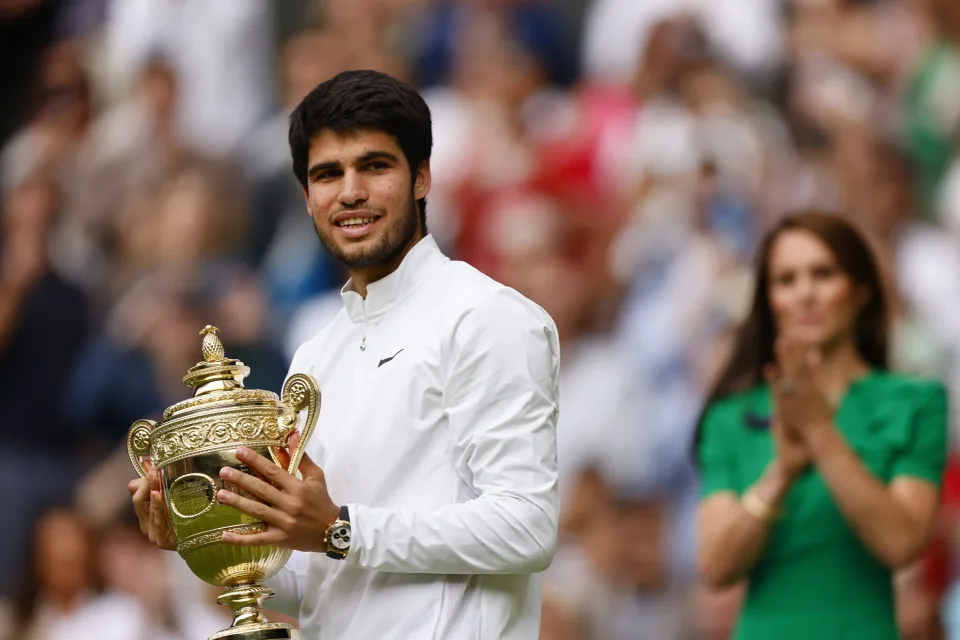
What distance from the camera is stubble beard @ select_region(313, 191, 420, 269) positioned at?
2744 millimetres

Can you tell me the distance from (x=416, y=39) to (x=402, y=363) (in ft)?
18.2

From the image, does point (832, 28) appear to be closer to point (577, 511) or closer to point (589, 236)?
point (589, 236)

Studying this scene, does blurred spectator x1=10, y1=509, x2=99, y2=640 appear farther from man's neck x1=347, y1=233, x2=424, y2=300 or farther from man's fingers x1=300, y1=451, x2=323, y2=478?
man's fingers x1=300, y1=451, x2=323, y2=478

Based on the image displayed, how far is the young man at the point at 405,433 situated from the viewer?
2520mm

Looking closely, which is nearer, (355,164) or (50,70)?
(355,164)

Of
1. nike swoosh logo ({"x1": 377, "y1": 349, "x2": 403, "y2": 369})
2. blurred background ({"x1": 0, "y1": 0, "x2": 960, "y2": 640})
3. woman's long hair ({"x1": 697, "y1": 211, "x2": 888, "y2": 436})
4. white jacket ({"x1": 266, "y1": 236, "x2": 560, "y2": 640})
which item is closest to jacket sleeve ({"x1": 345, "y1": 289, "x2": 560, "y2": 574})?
white jacket ({"x1": 266, "y1": 236, "x2": 560, "y2": 640})

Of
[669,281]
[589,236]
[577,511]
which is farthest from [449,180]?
[577,511]

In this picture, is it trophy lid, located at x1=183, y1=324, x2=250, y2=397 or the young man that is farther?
trophy lid, located at x1=183, y1=324, x2=250, y2=397

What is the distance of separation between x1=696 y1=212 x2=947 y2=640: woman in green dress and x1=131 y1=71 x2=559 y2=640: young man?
885mm

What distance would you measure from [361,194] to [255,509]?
612 millimetres

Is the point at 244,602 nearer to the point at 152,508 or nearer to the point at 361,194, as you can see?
the point at 152,508

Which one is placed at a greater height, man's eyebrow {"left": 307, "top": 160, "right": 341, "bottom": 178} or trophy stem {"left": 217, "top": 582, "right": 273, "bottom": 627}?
man's eyebrow {"left": 307, "top": 160, "right": 341, "bottom": 178}

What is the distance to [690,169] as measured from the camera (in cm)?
704

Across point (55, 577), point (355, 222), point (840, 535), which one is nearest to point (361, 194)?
point (355, 222)
